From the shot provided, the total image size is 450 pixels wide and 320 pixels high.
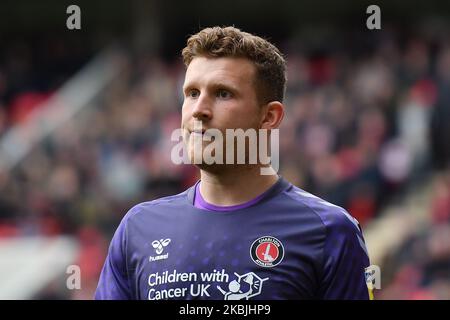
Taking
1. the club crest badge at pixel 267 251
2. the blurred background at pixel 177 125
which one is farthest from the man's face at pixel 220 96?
the blurred background at pixel 177 125

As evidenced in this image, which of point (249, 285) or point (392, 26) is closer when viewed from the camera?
Result: point (249, 285)

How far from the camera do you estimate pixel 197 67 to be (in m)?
4.08

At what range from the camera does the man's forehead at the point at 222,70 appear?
402 centimetres

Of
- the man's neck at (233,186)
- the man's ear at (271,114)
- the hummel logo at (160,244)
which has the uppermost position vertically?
the man's ear at (271,114)

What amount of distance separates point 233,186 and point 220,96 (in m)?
0.39

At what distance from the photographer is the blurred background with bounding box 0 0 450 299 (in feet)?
38.5

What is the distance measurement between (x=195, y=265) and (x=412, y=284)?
6.89m

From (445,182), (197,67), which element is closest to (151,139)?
(445,182)

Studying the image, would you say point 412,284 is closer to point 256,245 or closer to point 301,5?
point 256,245

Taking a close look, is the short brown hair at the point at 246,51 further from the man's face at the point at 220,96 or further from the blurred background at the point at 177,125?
the blurred background at the point at 177,125

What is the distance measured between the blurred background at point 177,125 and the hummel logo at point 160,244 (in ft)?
20.6

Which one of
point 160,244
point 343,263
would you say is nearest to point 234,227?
point 160,244

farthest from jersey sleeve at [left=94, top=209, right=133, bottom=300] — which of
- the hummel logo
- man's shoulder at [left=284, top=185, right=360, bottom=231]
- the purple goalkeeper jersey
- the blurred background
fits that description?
the blurred background

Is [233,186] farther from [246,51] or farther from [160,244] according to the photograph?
[246,51]
